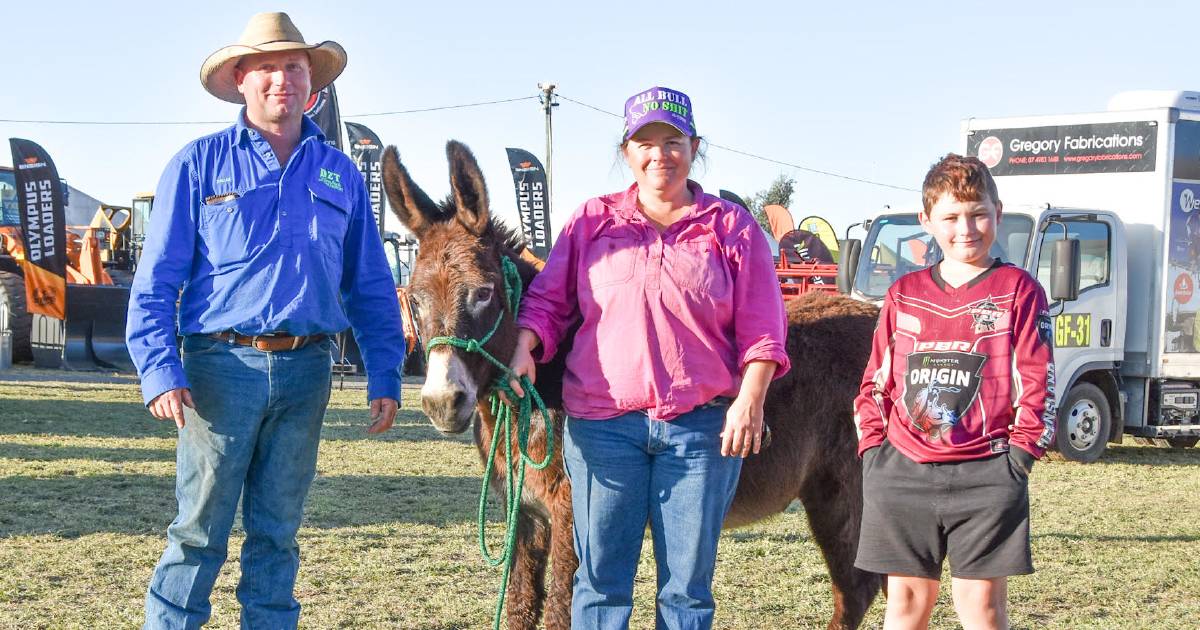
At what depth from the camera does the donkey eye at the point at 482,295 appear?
3342 mm

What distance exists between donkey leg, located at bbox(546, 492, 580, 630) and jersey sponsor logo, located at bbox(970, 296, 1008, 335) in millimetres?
1460

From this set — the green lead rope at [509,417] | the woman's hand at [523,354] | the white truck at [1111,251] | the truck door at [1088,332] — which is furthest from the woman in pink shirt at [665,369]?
the truck door at [1088,332]

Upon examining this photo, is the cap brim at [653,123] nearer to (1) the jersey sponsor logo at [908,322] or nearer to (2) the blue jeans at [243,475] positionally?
(1) the jersey sponsor logo at [908,322]

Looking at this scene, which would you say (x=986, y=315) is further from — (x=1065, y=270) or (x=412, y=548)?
(x=1065, y=270)

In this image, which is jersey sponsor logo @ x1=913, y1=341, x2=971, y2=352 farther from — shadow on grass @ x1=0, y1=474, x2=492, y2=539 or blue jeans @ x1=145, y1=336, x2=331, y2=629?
shadow on grass @ x1=0, y1=474, x2=492, y2=539

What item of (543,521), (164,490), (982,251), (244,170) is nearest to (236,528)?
(164,490)

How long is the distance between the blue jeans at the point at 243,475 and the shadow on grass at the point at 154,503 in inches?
138

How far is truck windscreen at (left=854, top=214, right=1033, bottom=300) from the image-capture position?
10328mm

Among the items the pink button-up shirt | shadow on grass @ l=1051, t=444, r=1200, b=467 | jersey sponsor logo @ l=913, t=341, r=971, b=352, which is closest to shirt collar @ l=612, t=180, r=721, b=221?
the pink button-up shirt

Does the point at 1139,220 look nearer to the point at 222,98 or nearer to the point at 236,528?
the point at 236,528

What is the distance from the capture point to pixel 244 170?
10.6ft

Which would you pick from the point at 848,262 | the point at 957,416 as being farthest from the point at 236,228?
the point at 848,262

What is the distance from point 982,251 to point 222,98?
262 centimetres

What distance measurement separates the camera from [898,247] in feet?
35.2
